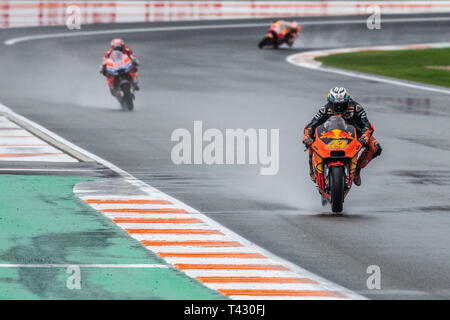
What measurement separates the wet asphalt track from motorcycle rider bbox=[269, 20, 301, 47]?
2.01 feet

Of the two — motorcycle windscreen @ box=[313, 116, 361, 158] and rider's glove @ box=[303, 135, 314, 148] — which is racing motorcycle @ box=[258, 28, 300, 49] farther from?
motorcycle windscreen @ box=[313, 116, 361, 158]

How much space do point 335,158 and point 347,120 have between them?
94cm

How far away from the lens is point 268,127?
88.1 feet

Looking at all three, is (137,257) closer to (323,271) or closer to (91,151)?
(323,271)

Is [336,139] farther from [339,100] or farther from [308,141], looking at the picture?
[339,100]

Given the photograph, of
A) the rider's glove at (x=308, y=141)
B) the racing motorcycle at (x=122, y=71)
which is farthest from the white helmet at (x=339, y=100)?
the racing motorcycle at (x=122, y=71)

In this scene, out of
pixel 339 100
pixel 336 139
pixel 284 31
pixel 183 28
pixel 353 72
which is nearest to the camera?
pixel 336 139

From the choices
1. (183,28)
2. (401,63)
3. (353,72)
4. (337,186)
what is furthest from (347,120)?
(183,28)

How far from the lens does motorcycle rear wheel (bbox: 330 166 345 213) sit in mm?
15469

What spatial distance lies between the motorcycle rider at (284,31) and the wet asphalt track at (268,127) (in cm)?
61

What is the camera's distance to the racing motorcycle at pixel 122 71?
99.6 ft

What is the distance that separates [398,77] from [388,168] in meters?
20.3

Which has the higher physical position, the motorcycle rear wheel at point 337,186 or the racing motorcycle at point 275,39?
the motorcycle rear wheel at point 337,186

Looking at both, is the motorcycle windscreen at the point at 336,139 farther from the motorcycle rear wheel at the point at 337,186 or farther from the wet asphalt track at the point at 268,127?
the wet asphalt track at the point at 268,127
